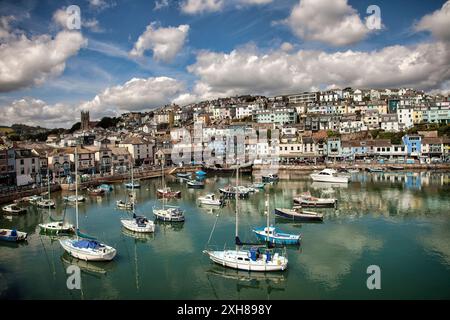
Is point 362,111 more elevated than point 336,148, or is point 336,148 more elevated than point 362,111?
point 362,111

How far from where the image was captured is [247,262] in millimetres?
15570

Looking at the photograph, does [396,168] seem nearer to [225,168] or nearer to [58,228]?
[225,168]

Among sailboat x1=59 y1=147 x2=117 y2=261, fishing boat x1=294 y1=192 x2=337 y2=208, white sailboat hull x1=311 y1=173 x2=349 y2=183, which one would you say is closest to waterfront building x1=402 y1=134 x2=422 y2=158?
white sailboat hull x1=311 y1=173 x2=349 y2=183

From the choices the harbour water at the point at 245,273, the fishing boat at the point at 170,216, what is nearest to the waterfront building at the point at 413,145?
the harbour water at the point at 245,273

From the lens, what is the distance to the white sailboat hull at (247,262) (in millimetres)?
15414

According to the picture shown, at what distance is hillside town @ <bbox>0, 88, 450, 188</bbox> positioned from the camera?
150ft

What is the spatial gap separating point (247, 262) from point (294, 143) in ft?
157

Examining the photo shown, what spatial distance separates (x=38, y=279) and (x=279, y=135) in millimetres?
57823

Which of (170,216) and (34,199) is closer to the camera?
(170,216)

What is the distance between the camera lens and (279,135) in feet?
227

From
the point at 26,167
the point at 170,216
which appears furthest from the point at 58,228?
the point at 26,167
